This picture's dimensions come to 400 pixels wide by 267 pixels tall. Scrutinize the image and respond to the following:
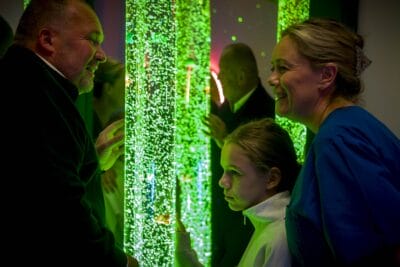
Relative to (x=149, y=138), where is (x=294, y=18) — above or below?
above

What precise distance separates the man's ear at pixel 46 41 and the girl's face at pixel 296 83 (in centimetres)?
51

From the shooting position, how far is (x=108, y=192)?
1.52 m

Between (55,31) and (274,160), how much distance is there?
624 mm

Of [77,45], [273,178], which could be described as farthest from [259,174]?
[77,45]

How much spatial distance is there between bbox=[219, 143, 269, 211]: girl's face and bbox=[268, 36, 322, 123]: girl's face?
0.67 feet

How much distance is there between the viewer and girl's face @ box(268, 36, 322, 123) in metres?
1.16

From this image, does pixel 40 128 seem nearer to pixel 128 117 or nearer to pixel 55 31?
pixel 55 31

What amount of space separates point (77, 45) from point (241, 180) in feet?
1.75

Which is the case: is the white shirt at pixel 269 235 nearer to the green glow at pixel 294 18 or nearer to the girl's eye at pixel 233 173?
the girl's eye at pixel 233 173

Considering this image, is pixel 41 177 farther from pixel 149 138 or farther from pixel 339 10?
pixel 339 10

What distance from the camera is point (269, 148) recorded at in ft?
4.46

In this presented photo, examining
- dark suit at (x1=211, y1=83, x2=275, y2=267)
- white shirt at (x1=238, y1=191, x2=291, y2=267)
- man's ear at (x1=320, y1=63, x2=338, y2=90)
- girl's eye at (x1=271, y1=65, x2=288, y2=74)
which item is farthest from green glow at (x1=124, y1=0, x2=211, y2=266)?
man's ear at (x1=320, y1=63, x2=338, y2=90)

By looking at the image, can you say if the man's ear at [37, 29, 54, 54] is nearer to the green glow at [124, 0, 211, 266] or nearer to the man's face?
the man's face

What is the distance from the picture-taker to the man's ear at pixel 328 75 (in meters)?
1.14
